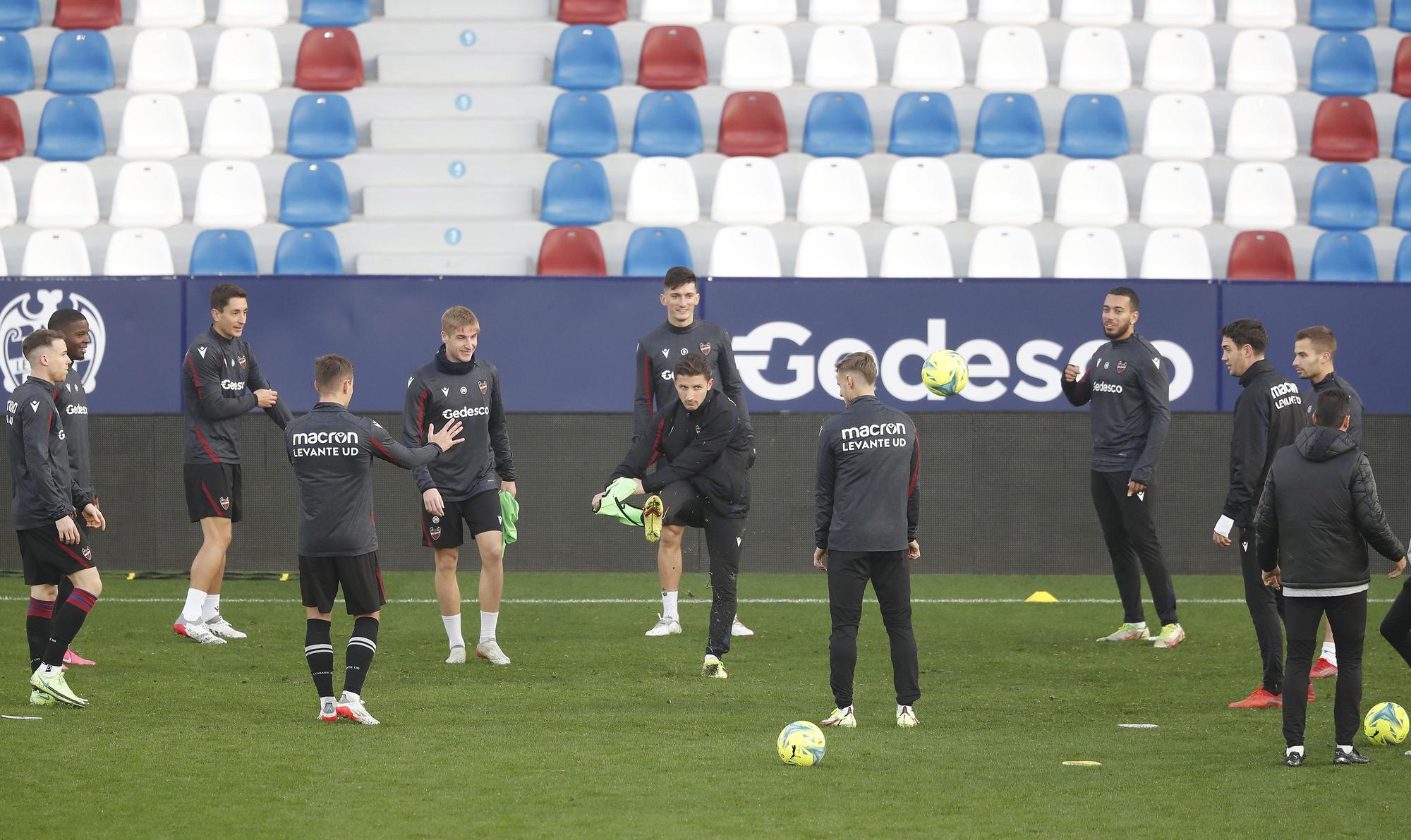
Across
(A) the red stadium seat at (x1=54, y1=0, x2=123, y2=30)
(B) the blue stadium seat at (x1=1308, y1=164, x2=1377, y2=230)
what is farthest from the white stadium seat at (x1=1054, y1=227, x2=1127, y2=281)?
(A) the red stadium seat at (x1=54, y1=0, x2=123, y2=30)

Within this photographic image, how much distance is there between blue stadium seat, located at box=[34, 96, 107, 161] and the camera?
15594mm

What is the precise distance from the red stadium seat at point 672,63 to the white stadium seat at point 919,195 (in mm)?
2291

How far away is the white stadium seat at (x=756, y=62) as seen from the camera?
617 inches

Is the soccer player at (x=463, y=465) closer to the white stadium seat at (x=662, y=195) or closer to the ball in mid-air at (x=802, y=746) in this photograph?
the ball in mid-air at (x=802, y=746)

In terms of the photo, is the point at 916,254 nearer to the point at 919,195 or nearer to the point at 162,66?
the point at 919,195

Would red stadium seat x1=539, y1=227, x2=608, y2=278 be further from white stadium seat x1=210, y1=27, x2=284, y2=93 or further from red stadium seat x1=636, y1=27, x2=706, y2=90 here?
white stadium seat x1=210, y1=27, x2=284, y2=93

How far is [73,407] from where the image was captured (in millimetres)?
8094

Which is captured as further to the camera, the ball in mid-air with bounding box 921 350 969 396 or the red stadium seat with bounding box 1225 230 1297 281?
the red stadium seat with bounding box 1225 230 1297 281

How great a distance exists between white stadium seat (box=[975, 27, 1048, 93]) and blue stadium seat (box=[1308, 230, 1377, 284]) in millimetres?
3175

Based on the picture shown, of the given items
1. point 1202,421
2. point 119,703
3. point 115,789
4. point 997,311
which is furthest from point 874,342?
point 115,789

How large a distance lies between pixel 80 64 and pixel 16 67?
2.16 feet

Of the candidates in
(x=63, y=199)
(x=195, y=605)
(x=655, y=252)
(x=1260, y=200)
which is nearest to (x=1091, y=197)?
(x=1260, y=200)

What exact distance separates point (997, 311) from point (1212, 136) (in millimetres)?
4559

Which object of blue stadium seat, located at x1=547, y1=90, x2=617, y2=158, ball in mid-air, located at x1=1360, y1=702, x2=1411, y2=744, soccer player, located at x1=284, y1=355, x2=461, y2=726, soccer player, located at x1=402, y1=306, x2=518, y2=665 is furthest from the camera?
blue stadium seat, located at x1=547, y1=90, x2=617, y2=158
